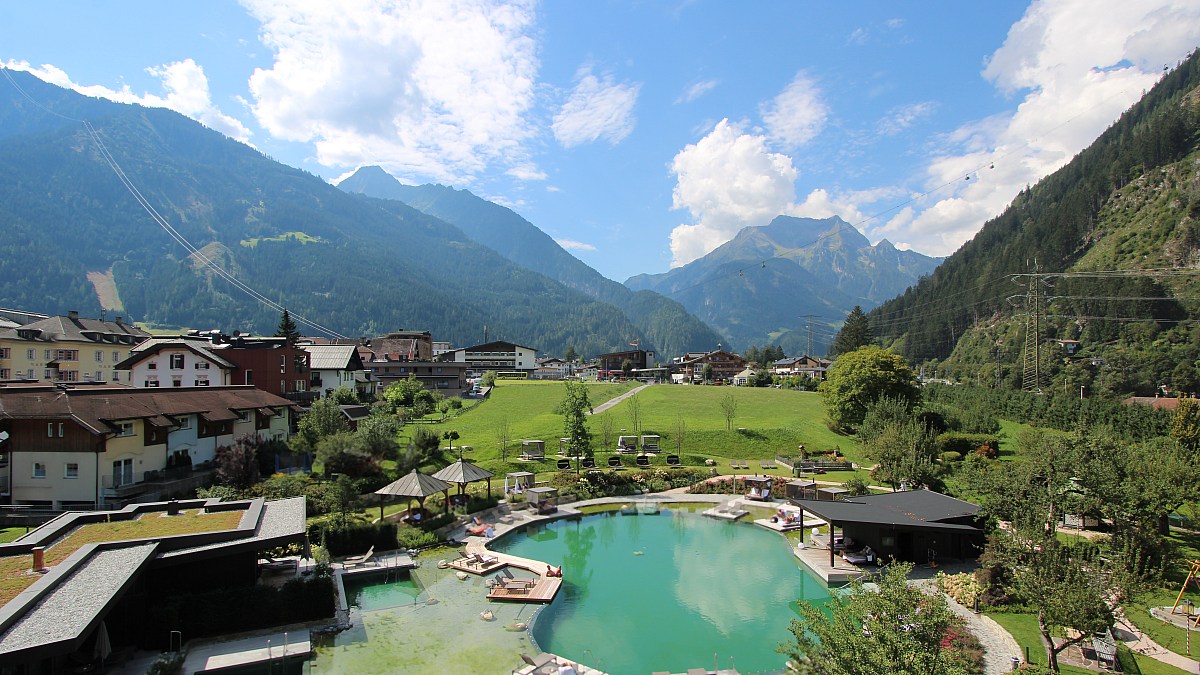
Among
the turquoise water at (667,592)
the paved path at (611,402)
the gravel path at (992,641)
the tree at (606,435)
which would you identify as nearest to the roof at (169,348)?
the tree at (606,435)

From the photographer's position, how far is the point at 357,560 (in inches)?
870

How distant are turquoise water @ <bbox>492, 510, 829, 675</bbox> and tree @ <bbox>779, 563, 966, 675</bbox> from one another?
21.5 ft

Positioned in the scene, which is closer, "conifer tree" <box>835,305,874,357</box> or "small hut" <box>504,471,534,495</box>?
"small hut" <box>504,471,534,495</box>

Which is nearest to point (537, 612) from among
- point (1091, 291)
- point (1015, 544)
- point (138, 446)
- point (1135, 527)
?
point (1015, 544)

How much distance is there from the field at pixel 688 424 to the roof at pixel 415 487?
12.4m

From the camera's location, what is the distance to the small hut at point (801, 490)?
32.7 metres

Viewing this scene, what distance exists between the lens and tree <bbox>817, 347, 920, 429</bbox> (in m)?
53.2

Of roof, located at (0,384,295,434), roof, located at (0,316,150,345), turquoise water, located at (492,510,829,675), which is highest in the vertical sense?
roof, located at (0,316,150,345)

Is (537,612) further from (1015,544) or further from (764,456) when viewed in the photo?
(764,456)

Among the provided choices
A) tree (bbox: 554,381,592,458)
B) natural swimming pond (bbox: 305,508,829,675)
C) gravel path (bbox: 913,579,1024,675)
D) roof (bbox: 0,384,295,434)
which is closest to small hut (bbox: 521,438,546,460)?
tree (bbox: 554,381,592,458)

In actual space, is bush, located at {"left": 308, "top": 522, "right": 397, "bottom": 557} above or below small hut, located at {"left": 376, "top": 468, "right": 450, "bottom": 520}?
below

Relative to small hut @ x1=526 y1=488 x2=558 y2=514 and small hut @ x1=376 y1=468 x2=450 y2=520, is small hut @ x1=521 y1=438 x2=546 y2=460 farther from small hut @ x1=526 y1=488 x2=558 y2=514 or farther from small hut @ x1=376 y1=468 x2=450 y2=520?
small hut @ x1=376 y1=468 x2=450 y2=520

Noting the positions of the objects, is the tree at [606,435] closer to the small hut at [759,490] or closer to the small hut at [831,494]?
the small hut at [759,490]

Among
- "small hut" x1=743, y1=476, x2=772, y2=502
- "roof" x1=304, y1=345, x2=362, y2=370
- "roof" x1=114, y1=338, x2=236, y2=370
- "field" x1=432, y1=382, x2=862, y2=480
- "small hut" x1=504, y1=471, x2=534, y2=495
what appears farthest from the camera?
"roof" x1=304, y1=345, x2=362, y2=370
